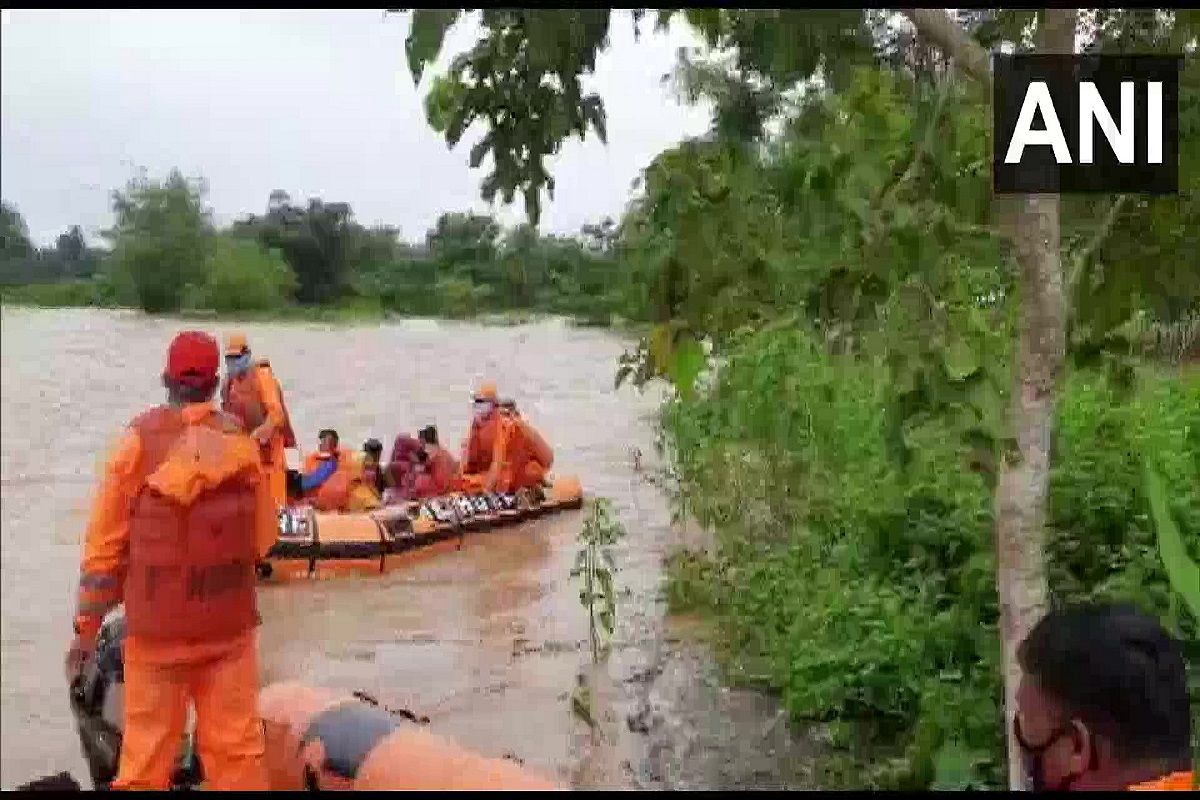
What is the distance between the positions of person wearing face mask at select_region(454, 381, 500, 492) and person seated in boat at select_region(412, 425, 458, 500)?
0.32 feet

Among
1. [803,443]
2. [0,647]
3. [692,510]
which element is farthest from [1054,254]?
[0,647]

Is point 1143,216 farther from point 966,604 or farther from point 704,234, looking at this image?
point 966,604

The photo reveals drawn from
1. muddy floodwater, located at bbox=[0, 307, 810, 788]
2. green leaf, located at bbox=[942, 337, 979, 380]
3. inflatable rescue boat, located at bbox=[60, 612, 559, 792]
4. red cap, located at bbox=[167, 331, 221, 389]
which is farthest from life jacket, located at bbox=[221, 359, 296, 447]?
green leaf, located at bbox=[942, 337, 979, 380]

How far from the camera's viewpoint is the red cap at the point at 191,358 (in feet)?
11.7

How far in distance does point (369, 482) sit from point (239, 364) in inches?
89.5

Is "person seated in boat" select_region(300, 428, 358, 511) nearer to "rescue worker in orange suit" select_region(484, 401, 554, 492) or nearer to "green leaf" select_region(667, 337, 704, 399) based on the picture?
"rescue worker in orange suit" select_region(484, 401, 554, 492)

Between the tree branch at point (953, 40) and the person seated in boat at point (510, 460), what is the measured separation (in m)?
8.06

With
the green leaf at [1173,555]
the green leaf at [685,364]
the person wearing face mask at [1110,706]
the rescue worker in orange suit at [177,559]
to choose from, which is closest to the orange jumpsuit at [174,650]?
the rescue worker in orange suit at [177,559]

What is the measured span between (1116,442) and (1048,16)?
2.96m

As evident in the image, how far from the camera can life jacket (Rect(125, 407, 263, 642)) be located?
11.5 feet

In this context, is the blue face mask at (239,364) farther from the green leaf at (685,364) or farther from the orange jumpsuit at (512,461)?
the green leaf at (685,364)

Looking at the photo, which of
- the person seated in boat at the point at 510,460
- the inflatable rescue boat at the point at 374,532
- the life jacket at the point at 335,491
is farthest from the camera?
the person seated in boat at the point at 510,460

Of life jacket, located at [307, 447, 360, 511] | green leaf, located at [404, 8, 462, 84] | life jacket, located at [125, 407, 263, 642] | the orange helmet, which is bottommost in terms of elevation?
life jacket, located at [307, 447, 360, 511]

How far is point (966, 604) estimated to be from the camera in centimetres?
441
